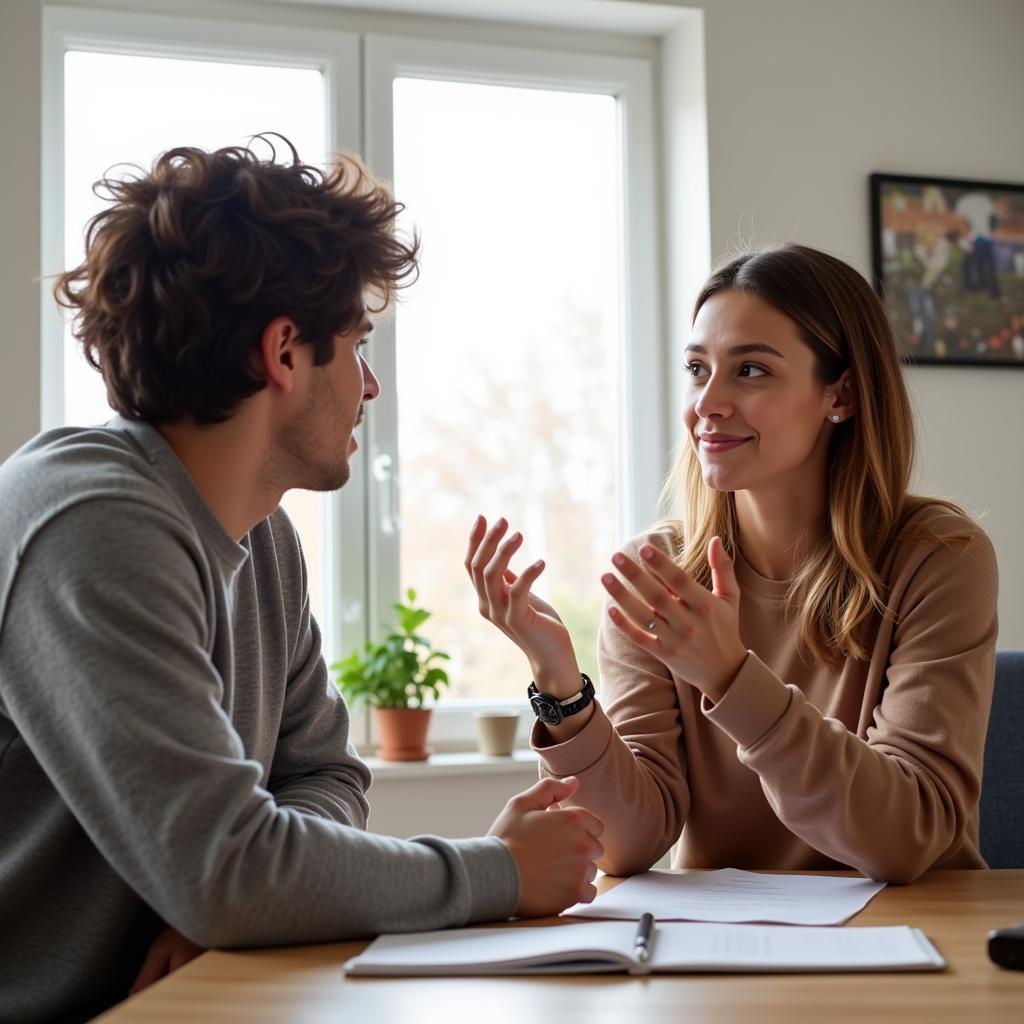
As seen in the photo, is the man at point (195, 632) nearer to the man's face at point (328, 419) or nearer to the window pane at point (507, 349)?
the man's face at point (328, 419)

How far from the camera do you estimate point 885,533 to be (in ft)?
5.81

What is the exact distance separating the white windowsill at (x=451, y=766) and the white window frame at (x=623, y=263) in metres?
0.17

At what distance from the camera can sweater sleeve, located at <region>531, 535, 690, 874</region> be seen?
158 cm

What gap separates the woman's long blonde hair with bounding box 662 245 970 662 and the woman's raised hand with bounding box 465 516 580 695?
0.35m

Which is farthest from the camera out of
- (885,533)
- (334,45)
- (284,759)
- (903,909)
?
(334,45)

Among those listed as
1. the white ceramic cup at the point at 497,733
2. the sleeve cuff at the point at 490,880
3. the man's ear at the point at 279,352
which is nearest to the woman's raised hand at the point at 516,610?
the man's ear at the point at 279,352

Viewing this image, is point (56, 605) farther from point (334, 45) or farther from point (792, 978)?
point (334, 45)

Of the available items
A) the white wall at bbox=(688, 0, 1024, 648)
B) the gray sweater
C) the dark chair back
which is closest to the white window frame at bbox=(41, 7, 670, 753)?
the white wall at bbox=(688, 0, 1024, 648)

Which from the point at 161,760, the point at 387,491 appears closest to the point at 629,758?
the point at 161,760

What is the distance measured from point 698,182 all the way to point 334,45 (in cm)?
93

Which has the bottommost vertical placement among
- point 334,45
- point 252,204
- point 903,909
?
point 903,909

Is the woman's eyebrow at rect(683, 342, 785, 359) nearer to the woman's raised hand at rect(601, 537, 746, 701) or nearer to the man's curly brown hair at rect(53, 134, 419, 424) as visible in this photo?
the woman's raised hand at rect(601, 537, 746, 701)

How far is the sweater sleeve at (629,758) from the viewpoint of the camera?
5.17 feet

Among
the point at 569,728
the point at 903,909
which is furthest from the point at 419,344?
the point at 903,909
